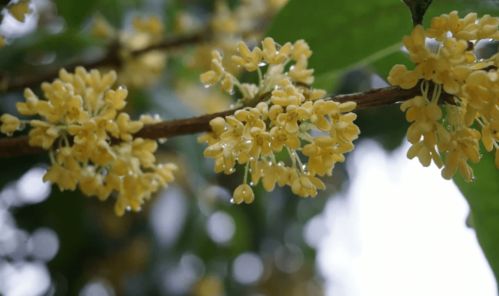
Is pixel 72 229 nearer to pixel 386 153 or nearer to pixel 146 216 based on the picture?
pixel 146 216

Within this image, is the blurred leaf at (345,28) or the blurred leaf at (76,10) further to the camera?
the blurred leaf at (76,10)

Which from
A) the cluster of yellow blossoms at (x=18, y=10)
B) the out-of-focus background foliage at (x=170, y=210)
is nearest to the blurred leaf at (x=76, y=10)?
the out-of-focus background foliage at (x=170, y=210)

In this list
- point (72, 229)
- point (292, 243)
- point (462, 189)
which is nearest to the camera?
point (462, 189)

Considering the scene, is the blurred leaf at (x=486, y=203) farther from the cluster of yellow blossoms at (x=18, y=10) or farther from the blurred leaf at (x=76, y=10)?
the blurred leaf at (x=76, y=10)

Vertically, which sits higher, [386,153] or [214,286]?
[386,153]

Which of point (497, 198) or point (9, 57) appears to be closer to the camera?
point (497, 198)

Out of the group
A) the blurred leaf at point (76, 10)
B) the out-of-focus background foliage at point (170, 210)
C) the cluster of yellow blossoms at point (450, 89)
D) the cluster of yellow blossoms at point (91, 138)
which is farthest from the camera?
the out-of-focus background foliage at point (170, 210)

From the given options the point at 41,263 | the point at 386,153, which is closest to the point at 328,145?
the point at 41,263

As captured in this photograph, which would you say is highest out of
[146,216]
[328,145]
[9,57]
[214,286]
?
[9,57]
